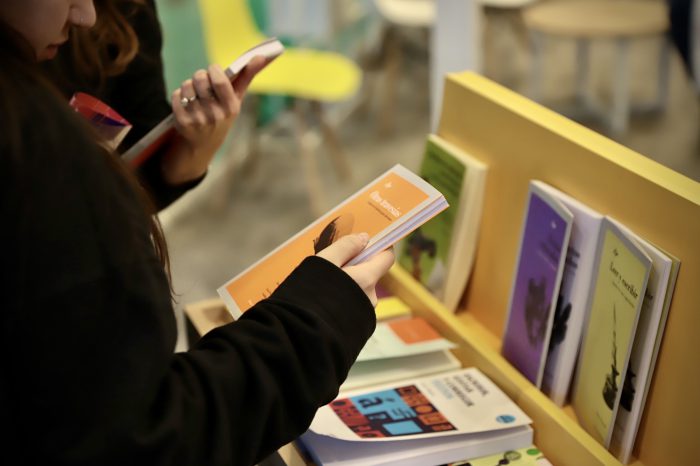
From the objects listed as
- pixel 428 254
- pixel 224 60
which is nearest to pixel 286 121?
pixel 224 60

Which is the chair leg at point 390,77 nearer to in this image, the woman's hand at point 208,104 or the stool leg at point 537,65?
the stool leg at point 537,65

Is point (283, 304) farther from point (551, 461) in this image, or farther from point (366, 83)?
point (366, 83)

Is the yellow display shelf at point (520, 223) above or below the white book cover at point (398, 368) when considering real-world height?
above

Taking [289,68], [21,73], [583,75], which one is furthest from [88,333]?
[583,75]

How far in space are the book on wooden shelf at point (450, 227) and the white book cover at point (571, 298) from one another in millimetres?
170

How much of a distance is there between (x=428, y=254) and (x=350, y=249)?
0.54m

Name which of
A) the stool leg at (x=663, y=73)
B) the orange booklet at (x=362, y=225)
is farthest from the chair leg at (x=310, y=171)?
the orange booklet at (x=362, y=225)

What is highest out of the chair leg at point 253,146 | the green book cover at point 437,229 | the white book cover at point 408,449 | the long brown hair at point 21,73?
the long brown hair at point 21,73

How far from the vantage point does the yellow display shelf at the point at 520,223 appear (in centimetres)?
92

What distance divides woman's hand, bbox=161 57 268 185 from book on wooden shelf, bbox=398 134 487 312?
34 cm

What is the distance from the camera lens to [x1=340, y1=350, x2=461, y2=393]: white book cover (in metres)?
1.19

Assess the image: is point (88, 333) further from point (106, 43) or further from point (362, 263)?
point (106, 43)

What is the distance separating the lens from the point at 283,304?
0.76 meters

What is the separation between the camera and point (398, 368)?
1.22m
